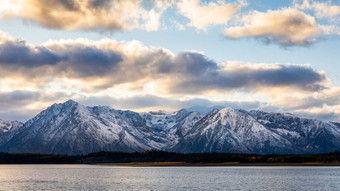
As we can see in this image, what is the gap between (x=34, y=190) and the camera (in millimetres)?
155875

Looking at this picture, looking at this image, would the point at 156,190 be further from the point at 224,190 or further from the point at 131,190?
the point at 224,190

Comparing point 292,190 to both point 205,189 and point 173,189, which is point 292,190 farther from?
point 173,189

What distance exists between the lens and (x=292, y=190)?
149 m

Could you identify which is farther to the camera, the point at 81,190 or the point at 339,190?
the point at 81,190

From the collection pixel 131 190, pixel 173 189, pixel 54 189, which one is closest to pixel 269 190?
pixel 173 189

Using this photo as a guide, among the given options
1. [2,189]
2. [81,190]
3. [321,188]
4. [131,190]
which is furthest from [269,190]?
[2,189]

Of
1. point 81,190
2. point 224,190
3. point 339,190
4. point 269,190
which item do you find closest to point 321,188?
point 339,190

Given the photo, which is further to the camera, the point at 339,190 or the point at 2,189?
the point at 2,189

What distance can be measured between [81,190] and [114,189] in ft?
37.0

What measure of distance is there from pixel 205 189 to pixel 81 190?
42.8 metres

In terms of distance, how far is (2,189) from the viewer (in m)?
162

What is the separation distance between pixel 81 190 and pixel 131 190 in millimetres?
17467

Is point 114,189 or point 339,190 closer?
point 339,190

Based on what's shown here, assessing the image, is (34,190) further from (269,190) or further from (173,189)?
(269,190)
